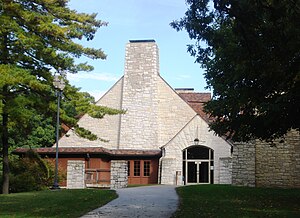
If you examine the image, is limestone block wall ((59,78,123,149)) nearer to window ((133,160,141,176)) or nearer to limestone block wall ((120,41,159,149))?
limestone block wall ((120,41,159,149))

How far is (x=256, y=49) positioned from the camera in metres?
12.0

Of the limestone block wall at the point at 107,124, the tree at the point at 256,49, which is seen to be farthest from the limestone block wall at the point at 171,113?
the tree at the point at 256,49

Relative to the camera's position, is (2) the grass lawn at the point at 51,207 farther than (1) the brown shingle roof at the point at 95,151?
No

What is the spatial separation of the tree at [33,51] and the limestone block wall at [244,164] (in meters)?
10.3

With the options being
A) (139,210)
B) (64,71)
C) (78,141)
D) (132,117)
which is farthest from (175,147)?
(139,210)

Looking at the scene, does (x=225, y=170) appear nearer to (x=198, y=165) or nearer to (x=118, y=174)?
(x=118, y=174)

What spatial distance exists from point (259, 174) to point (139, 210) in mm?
15272

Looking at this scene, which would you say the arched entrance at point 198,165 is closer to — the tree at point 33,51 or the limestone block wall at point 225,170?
the limestone block wall at point 225,170

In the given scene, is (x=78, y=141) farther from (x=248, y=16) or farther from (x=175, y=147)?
(x=248, y=16)

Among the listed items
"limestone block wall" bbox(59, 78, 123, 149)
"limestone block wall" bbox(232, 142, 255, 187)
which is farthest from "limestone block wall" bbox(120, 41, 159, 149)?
"limestone block wall" bbox(232, 142, 255, 187)

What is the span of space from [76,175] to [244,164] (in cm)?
984

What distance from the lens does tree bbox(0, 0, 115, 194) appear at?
21422 mm

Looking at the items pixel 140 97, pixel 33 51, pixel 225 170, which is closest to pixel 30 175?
pixel 33 51

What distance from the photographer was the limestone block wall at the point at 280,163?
2655 cm
